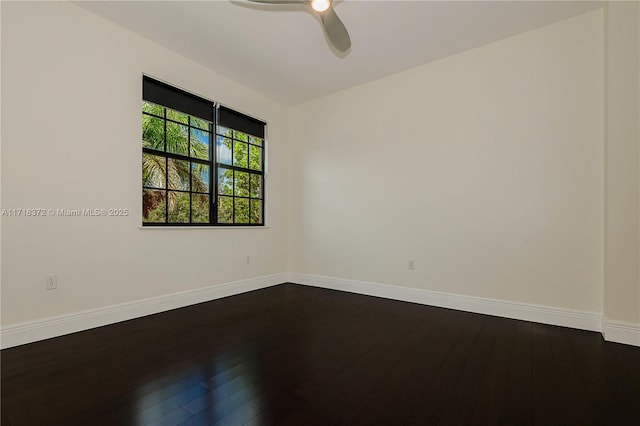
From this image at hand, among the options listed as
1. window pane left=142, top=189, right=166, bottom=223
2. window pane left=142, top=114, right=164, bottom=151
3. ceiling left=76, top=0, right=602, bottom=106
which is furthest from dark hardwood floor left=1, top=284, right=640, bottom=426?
ceiling left=76, top=0, right=602, bottom=106

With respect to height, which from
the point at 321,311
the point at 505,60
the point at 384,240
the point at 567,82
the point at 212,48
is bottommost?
the point at 321,311

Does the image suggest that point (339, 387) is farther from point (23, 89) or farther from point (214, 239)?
point (23, 89)

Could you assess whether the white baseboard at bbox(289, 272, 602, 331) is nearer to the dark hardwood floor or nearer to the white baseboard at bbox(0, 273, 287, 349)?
the dark hardwood floor

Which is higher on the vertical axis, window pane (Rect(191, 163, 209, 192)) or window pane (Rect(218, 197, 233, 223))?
window pane (Rect(191, 163, 209, 192))

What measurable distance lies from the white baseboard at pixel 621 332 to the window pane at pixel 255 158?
13.3ft

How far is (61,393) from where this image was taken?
1567 mm

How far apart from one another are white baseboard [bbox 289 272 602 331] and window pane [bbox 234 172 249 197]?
165cm

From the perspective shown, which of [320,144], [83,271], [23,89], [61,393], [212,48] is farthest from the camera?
[320,144]

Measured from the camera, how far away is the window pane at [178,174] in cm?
315

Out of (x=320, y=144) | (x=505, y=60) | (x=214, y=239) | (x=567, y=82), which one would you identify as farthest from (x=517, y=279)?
(x=214, y=239)

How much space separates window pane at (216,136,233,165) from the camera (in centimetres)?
366

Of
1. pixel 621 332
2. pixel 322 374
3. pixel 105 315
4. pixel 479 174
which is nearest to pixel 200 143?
pixel 105 315

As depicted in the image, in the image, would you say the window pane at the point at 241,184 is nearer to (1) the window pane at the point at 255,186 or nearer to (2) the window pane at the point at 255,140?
(1) the window pane at the point at 255,186

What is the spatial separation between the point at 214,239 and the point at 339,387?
245 centimetres
